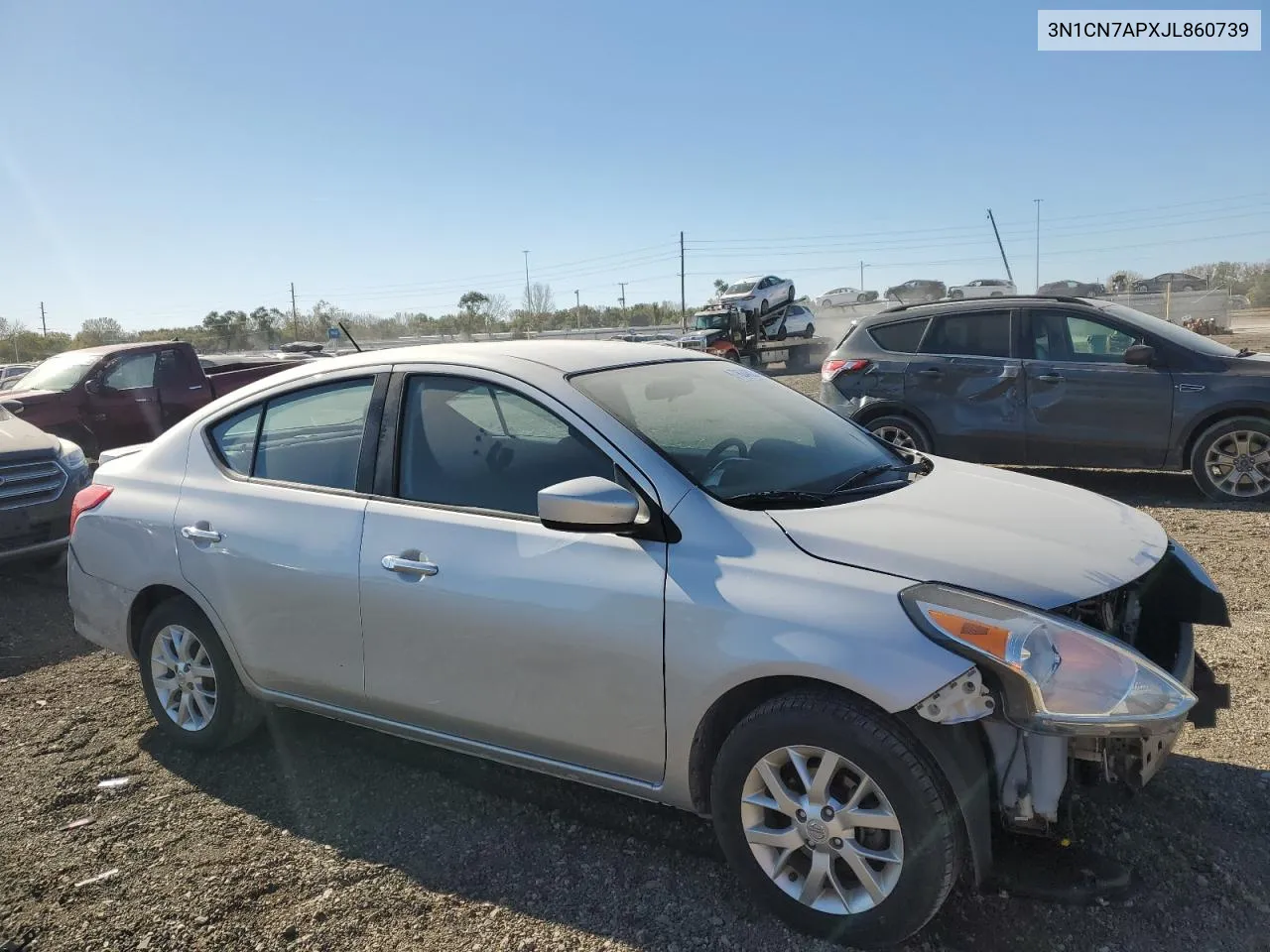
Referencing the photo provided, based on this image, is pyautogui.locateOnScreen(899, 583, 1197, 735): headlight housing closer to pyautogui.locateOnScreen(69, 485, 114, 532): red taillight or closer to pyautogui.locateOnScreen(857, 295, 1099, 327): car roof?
pyautogui.locateOnScreen(69, 485, 114, 532): red taillight

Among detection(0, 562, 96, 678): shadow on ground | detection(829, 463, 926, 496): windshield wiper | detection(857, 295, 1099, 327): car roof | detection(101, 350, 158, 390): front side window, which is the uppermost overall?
detection(857, 295, 1099, 327): car roof

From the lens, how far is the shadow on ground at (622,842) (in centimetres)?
263

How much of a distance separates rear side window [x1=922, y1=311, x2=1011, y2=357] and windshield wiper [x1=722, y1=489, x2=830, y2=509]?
614 cm

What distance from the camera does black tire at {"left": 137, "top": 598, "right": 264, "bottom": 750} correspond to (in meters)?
3.83

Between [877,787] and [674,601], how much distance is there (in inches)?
28.4

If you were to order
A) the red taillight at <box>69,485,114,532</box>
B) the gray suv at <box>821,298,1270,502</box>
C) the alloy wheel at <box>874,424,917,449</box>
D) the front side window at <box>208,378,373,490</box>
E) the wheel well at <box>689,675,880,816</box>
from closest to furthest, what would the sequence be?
1. the wheel well at <box>689,675,880,816</box>
2. the front side window at <box>208,378,373,490</box>
3. the red taillight at <box>69,485,114,532</box>
4. the gray suv at <box>821,298,1270,502</box>
5. the alloy wheel at <box>874,424,917,449</box>

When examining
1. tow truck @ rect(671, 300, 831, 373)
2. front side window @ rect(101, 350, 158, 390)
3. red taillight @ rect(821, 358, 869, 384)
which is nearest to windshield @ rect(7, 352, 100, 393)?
front side window @ rect(101, 350, 158, 390)

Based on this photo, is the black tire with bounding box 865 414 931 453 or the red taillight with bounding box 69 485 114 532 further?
the black tire with bounding box 865 414 931 453

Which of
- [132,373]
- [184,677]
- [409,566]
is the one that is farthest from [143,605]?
[132,373]

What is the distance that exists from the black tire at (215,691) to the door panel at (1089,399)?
6.79 metres

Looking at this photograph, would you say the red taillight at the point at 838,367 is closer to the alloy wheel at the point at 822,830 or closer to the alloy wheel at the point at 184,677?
the alloy wheel at the point at 184,677

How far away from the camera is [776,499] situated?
2.91 meters

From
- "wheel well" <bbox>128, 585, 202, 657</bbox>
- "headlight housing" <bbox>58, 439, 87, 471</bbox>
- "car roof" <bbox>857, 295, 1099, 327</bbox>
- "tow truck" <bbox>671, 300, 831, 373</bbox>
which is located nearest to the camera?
"wheel well" <bbox>128, 585, 202, 657</bbox>

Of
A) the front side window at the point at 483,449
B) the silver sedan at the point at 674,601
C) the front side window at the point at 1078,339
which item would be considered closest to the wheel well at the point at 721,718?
the silver sedan at the point at 674,601
